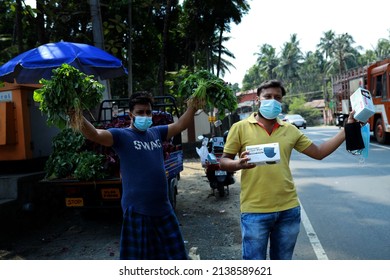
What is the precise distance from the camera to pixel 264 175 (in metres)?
2.38

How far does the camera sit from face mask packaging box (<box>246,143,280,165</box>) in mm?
2148

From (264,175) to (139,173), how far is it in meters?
0.84

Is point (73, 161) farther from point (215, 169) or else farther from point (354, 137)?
point (354, 137)

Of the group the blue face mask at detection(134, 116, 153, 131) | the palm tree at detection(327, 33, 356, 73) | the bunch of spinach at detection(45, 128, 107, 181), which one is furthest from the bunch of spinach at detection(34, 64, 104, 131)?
the palm tree at detection(327, 33, 356, 73)

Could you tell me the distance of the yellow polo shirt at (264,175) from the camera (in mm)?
2379

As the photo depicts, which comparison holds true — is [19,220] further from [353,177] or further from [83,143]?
[353,177]

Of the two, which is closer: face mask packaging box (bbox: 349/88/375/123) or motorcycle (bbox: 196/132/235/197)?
face mask packaging box (bbox: 349/88/375/123)

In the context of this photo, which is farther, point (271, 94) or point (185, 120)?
point (185, 120)

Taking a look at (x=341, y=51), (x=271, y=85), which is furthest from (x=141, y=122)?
(x=341, y=51)

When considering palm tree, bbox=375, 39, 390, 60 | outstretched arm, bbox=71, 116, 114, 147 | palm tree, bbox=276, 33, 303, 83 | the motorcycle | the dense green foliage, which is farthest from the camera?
palm tree, bbox=276, 33, 303, 83

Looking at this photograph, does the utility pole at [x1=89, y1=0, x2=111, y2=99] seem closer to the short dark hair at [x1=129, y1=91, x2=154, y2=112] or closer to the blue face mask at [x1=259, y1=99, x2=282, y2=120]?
the short dark hair at [x1=129, y1=91, x2=154, y2=112]

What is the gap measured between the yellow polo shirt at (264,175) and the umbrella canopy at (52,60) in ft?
11.9

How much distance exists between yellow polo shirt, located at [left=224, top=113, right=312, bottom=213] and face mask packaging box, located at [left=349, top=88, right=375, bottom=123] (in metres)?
0.41

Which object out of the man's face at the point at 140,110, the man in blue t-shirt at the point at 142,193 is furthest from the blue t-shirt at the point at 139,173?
the man's face at the point at 140,110
